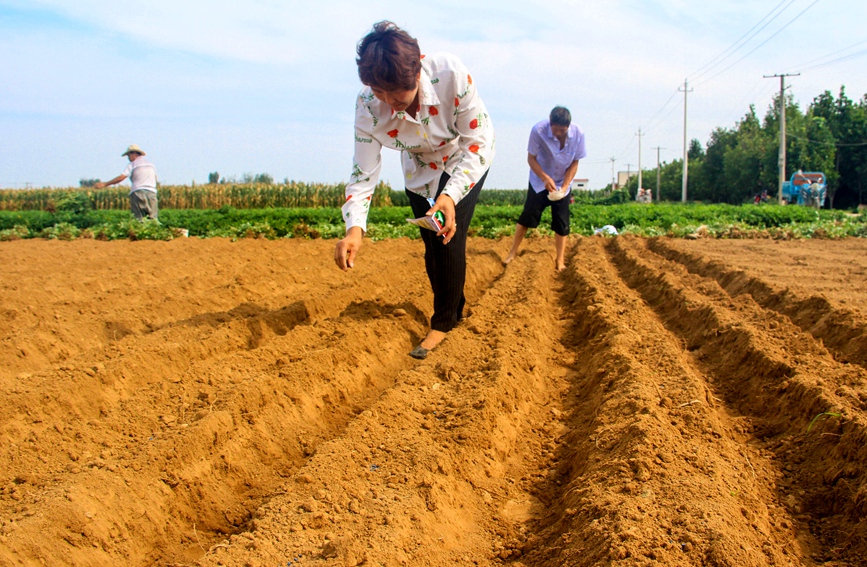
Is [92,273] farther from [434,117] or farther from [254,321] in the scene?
[434,117]

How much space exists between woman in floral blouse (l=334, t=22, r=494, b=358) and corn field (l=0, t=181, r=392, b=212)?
20.5 meters

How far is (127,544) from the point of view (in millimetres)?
2232

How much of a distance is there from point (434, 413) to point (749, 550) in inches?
61.5

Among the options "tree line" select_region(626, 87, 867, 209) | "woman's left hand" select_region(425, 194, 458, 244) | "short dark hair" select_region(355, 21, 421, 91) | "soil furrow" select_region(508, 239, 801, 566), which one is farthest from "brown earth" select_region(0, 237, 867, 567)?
"tree line" select_region(626, 87, 867, 209)

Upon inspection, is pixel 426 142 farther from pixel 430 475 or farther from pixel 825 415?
pixel 825 415

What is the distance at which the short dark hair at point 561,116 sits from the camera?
22.1ft

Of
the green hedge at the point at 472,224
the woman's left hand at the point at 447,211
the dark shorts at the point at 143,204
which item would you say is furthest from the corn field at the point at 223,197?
the woman's left hand at the point at 447,211

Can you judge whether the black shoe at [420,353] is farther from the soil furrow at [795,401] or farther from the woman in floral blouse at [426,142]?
the soil furrow at [795,401]

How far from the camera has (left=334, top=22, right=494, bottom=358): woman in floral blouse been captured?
3.24 m

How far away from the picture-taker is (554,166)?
739cm

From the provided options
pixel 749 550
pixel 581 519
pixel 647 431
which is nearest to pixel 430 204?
pixel 647 431

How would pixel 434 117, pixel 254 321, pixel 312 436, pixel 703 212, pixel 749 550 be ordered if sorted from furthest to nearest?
pixel 703 212, pixel 254 321, pixel 434 117, pixel 312 436, pixel 749 550

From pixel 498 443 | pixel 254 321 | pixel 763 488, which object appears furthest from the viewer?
pixel 254 321

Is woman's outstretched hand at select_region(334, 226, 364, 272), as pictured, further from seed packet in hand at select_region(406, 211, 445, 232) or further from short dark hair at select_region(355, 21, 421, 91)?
short dark hair at select_region(355, 21, 421, 91)
